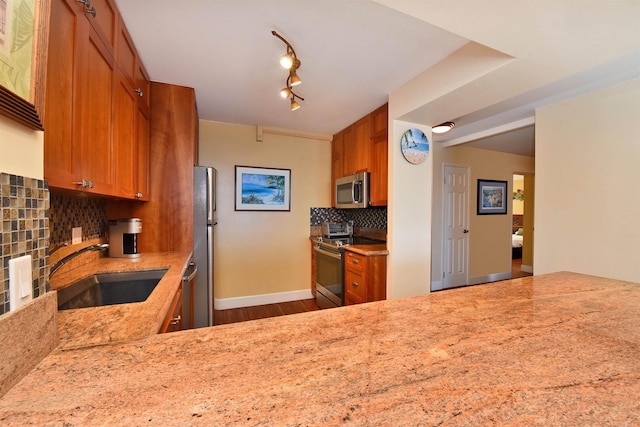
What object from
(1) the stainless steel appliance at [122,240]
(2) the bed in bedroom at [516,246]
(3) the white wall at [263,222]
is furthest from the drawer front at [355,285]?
(2) the bed in bedroom at [516,246]

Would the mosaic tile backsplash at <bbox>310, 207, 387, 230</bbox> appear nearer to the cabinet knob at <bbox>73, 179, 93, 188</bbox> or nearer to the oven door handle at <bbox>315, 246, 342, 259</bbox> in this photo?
the oven door handle at <bbox>315, 246, 342, 259</bbox>

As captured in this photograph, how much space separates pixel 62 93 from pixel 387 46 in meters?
1.72

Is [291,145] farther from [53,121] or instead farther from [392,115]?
[53,121]

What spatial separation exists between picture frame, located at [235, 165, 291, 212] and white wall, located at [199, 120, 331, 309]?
68 mm

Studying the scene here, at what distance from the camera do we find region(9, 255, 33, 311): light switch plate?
55cm

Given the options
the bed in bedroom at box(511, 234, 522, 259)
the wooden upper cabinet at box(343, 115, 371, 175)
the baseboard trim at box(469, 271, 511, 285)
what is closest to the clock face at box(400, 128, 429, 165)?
the wooden upper cabinet at box(343, 115, 371, 175)

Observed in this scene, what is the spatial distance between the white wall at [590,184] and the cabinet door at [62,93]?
3.30 metres

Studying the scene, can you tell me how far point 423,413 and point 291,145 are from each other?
3456 mm

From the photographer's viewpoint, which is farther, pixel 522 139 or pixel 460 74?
pixel 522 139

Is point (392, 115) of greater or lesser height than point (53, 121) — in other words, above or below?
above

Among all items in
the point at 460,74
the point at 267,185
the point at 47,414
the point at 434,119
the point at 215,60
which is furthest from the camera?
the point at 267,185

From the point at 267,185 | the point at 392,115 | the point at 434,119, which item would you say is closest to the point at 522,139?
the point at 434,119

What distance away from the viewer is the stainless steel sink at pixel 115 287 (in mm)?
1346

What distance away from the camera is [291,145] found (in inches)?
141
